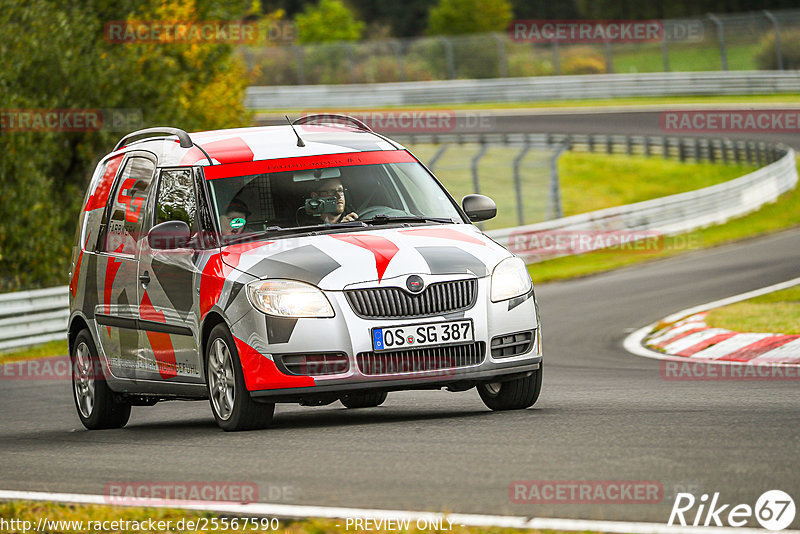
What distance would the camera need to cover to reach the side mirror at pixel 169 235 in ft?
29.1

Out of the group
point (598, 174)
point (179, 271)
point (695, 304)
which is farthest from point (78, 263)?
point (598, 174)

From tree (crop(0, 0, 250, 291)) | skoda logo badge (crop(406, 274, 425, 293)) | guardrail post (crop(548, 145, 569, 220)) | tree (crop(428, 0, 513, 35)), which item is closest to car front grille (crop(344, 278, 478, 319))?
skoda logo badge (crop(406, 274, 425, 293))

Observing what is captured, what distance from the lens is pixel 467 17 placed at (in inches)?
3322

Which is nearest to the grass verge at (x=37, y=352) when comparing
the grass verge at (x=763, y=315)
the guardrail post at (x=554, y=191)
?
the grass verge at (x=763, y=315)

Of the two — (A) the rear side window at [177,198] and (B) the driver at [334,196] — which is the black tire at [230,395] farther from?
(B) the driver at [334,196]

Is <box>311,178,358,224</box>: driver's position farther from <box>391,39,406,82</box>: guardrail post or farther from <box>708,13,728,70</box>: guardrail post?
<box>391,39,406,82</box>: guardrail post

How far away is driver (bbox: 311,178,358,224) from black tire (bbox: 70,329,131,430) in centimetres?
244

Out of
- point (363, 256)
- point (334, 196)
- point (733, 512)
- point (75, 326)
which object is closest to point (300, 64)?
point (75, 326)

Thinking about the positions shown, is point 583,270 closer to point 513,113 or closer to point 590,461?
point 590,461

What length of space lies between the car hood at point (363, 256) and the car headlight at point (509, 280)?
0.06m

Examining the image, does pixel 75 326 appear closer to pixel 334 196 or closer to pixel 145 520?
pixel 334 196

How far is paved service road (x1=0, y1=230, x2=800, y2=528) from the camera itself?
588cm

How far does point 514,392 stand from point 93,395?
3455 millimetres

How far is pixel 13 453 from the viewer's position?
8.66 meters
